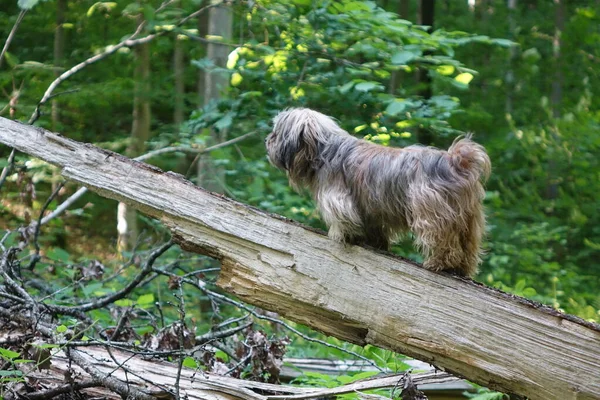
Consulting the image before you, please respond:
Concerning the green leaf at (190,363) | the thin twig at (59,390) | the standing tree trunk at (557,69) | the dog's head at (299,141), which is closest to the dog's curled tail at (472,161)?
the dog's head at (299,141)

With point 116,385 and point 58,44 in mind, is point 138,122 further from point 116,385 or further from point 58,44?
point 116,385

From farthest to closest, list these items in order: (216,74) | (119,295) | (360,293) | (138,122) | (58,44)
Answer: (138,122), (58,44), (216,74), (119,295), (360,293)

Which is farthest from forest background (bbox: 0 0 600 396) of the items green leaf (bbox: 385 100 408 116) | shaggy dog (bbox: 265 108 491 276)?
shaggy dog (bbox: 265 108 491 276)

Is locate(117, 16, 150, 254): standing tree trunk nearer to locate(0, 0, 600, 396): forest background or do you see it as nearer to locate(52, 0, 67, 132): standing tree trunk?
locate(0, 0, 600, 396): forest background

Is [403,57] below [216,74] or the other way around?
the other way around

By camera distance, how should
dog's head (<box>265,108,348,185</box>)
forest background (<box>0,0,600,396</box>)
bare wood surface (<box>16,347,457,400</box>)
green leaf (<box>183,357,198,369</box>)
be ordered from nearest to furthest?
bare wood surface (<box>16,347,457,400</box>) < dog's head (<box>265,108,348,185</box>) < green leaf (<box>183,357,198,369</box>) < forest background (<box>0,0,600,396</box>)

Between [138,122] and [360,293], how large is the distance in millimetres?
9220

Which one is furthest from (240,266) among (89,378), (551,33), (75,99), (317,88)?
(551,33)

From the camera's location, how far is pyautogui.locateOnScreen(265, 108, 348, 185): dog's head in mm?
4328

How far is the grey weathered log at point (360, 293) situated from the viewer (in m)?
3.33

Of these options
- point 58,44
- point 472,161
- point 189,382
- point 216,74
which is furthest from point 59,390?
point 58,44

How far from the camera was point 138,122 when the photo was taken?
1204cm

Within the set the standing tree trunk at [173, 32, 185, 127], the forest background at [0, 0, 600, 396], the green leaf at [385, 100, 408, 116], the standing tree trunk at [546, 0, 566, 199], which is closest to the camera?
the green leaf at [385, 100, 408, 116]

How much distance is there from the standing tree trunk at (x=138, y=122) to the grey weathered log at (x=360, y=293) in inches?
274
